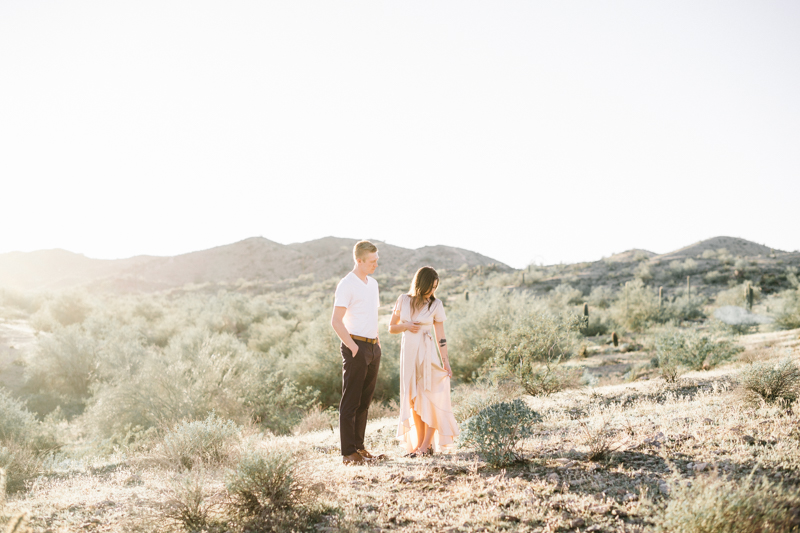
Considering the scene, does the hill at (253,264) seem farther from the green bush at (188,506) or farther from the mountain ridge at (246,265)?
the green bush at (188,506)

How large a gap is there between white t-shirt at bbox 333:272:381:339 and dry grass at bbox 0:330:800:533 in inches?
49.8

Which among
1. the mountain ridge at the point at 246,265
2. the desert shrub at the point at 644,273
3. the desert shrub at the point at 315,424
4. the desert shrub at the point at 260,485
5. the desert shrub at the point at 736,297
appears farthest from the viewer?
the mountain ridge at the point at 246,265

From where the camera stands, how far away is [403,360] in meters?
5.07

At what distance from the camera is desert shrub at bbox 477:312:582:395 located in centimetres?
898

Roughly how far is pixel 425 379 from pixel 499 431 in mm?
986

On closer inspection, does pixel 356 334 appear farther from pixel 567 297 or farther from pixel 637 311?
pixel 567 297

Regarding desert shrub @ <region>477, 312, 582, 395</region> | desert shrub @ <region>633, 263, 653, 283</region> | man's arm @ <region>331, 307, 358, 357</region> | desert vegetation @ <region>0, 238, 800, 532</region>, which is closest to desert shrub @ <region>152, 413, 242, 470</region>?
desert vegetation @ <region>0, 238, 800, 532</region>

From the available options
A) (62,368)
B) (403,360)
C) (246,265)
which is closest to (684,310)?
(403,360)

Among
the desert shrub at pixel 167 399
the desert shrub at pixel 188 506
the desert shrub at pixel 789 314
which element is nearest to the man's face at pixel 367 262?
the desert shrub at pixel 188 506

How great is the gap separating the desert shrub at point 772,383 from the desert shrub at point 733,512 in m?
3.24

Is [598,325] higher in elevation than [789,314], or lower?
lower

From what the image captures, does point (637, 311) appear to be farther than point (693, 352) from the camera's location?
Yes

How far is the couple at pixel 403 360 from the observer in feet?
15.6

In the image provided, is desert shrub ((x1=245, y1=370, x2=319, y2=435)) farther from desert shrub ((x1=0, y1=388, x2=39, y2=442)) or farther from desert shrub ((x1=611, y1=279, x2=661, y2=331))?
desert shrub ((x1=611, y1=279, x2=661, y2=331))
